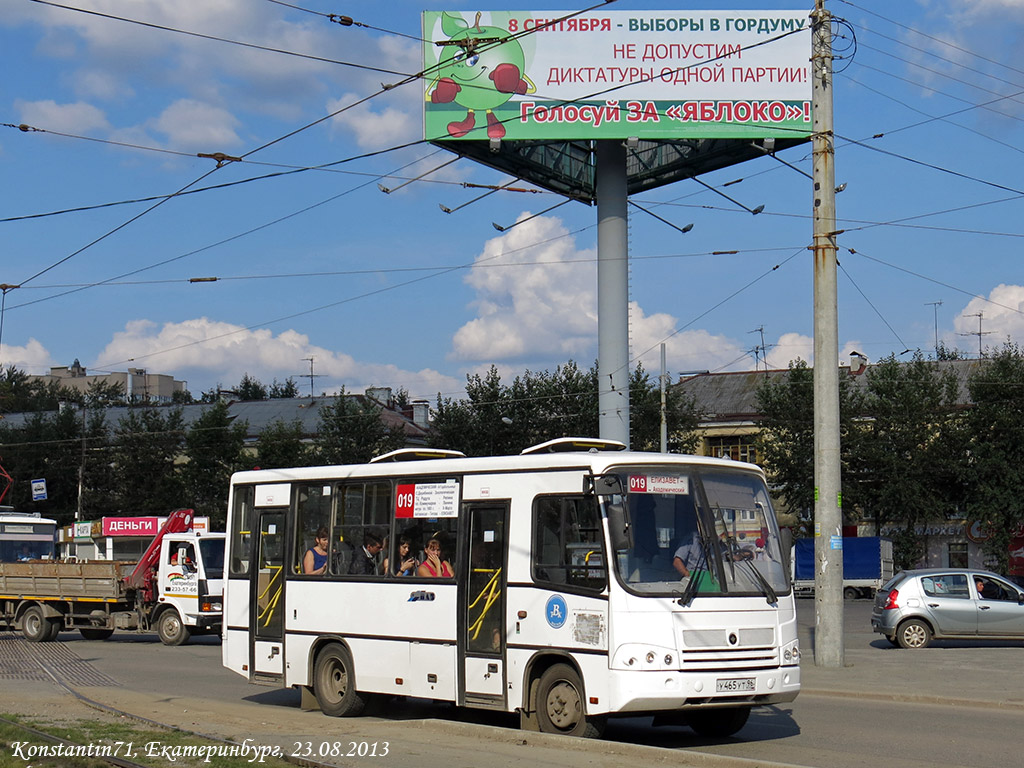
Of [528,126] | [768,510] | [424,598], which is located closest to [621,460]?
[768,510]

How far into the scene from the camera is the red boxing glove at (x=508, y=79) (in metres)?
34.5

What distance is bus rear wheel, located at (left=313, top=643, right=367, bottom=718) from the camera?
44.5ft

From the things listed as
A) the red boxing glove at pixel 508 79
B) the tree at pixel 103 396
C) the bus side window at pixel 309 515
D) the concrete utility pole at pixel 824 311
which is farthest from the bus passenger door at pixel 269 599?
the tree at pixel 103 396

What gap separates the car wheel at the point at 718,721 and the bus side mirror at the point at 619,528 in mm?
2205

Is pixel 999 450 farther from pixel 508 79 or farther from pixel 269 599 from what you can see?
pixel 269 599

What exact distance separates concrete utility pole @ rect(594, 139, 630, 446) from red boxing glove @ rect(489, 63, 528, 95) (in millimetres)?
3160

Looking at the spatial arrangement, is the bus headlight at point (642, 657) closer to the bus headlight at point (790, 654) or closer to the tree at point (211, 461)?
the bus headlight at point (790, 654)

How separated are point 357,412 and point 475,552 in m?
49.4

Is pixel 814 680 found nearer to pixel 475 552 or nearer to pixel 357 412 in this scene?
pixel 475 552

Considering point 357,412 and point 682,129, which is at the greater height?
point 682,129

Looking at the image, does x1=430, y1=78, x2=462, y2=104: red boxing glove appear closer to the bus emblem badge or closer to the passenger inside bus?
the passenger inside bus

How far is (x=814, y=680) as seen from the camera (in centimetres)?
1681

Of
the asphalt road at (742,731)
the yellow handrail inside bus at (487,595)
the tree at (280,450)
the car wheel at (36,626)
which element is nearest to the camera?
the asphalt road at (742,731)

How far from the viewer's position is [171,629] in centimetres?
2719
